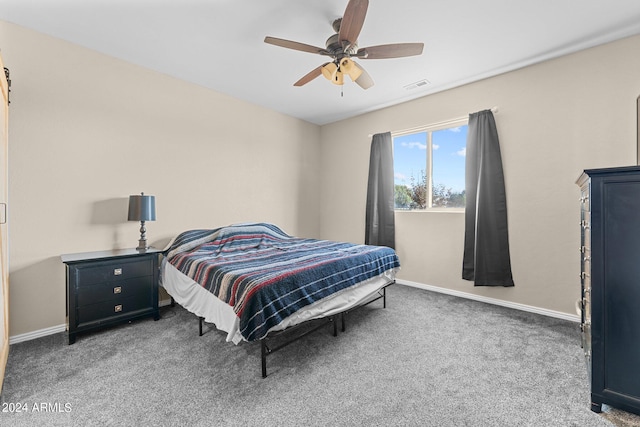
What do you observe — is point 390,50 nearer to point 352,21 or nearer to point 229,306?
point 352,21

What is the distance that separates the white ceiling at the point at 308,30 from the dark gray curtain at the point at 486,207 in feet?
2.30

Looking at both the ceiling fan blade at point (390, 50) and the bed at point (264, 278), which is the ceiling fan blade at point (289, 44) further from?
the bed at point (264, 278)

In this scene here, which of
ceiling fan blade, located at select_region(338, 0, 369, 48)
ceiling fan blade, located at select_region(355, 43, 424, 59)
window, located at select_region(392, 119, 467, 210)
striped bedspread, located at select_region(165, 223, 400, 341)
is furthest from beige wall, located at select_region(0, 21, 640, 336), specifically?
ceiling fan blade, located at select_region(338, 0, 369, 48)

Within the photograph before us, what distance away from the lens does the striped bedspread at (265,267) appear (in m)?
1.80

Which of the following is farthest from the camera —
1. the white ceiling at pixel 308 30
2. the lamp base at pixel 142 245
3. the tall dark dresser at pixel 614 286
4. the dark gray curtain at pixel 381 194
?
the dark gray curtain at pixel 381 194

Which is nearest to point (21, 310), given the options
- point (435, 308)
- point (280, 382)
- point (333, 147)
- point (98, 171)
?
point (98, 171)

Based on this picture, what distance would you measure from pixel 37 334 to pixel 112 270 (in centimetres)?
83

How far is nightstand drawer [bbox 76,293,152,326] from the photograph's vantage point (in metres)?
2.40

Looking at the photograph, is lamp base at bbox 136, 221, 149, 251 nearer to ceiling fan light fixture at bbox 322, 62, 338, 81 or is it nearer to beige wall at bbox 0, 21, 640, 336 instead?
beige wall at bbox 0, 21, 640, 336

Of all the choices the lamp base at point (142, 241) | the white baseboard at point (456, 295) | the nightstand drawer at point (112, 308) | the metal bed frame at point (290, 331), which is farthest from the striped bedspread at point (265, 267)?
the white baseboard at point (456, 295)

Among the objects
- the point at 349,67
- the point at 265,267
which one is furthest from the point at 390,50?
the point at 265,267

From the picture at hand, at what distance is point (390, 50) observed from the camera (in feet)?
7.27

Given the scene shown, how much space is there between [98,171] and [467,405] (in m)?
3.65

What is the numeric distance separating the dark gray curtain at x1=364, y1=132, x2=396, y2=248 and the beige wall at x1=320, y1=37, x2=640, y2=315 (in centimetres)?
45
